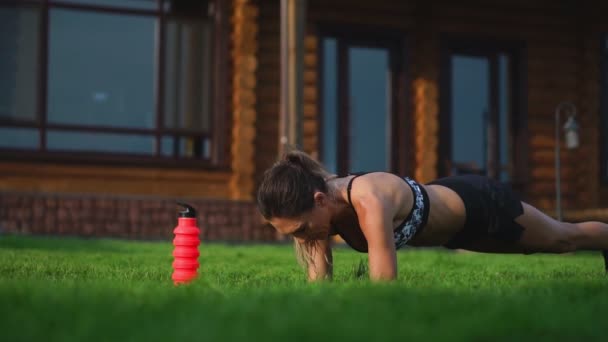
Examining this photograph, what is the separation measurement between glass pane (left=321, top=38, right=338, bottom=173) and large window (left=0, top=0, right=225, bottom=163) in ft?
6.70

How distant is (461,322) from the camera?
8.61 ft

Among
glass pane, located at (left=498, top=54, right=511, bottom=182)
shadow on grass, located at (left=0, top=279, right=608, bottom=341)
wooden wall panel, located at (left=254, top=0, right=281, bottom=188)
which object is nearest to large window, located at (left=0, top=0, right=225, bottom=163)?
wooden wall panel, located at (left=254, top=0, right=281, bottom=188)

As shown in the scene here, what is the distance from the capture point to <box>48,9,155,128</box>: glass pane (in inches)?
512

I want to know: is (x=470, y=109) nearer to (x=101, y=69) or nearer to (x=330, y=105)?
(x=330, y=105)

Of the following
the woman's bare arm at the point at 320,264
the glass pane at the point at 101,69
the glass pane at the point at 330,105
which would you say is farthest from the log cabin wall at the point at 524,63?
the woman's bare arm at the point at 320,264

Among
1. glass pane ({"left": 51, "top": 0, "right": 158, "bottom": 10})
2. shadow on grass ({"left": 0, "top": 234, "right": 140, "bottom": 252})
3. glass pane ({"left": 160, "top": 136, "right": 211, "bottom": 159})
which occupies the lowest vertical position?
shadow on grass ({"left": 0, "top": 234, "right": 140, "bottom": 252})

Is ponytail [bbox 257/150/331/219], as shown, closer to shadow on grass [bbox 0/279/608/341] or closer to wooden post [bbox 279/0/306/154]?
shadow on grass [bbox 0/279/608/341]

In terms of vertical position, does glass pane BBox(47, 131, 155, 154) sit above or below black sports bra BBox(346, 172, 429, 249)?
above

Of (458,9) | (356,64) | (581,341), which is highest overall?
(458,9)

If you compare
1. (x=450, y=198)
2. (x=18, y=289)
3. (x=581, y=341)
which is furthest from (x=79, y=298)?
(x=450, y=198)

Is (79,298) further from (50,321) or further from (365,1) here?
(365,1)

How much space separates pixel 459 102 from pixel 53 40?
706 centimetres

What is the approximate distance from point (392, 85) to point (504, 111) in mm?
2214

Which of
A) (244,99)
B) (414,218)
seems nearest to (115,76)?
(244,99)
